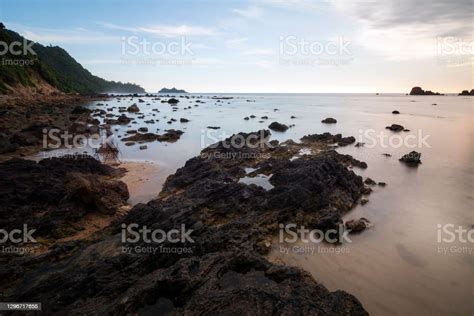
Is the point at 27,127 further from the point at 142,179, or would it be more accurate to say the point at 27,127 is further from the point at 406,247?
the point at 406,247

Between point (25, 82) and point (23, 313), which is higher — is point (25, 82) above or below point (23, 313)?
above

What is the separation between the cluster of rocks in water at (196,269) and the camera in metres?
6.80

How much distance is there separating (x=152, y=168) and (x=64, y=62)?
663 feet

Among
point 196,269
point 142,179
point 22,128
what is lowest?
point 142,179

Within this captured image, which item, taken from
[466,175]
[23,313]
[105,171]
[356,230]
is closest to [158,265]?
[23,313]

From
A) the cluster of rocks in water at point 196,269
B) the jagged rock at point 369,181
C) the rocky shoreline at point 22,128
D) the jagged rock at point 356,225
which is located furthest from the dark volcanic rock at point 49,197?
the jagged rock at point 369,181

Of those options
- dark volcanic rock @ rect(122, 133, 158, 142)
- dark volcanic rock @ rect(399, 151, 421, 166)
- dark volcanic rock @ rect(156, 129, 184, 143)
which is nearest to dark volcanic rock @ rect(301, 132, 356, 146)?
dark volcanic rock @ rect(399, 151, 421, 166)

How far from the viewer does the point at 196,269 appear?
7984 mm

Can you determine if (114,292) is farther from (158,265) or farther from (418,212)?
(418,212)

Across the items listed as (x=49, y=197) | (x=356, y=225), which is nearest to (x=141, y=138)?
(x=49, y=197)

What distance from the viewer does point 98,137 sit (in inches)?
1516

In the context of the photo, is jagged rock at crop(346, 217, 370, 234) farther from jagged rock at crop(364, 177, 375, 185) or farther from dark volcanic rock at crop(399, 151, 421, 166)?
dark volcanic rock at crop(399, 151, 421, 166)

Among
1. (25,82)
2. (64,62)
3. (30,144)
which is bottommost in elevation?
Result: (30,144)

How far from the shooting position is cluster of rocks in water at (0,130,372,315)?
680 centimetres
